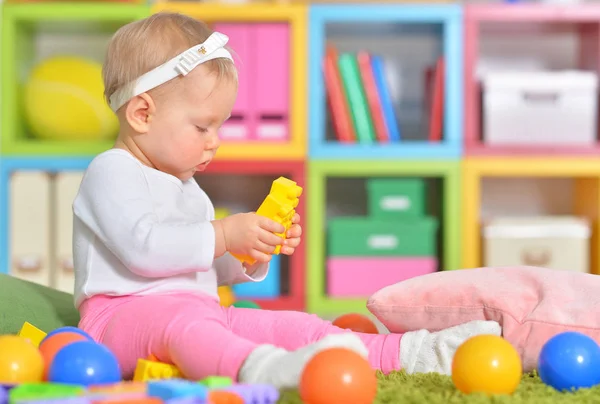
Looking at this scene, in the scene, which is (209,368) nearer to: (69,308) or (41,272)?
(69,308)

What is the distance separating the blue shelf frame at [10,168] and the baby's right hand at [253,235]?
153 cm

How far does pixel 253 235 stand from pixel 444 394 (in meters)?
0.34

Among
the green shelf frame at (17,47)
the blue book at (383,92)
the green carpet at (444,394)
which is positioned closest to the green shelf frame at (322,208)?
the blue book at (383,92)

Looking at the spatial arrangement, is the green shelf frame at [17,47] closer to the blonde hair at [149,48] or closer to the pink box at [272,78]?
the pink box at [272,78]

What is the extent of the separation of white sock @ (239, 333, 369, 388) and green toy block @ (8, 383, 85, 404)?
6.9 inches

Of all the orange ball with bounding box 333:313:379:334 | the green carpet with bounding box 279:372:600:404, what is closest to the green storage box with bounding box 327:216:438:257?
the orange ball with bounding box 333:313:379:334

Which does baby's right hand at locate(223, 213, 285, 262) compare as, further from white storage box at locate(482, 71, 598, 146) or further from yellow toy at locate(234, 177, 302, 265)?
white storage box at locate(482, 71, 598, 146)

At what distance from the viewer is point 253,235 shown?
1.20 meters

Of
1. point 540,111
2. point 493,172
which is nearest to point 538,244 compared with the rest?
point 493,172

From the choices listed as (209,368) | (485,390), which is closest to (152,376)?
(209,368)

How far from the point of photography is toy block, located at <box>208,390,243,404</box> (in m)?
0.87

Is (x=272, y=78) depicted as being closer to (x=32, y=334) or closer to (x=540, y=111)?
(x=540, y=111)

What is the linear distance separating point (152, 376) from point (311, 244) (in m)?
1.62

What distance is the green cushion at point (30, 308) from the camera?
1.39m
